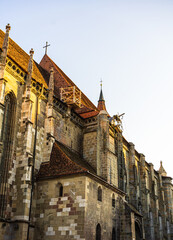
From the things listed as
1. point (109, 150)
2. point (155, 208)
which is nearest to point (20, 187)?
point (109, 150)

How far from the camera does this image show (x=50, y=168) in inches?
804

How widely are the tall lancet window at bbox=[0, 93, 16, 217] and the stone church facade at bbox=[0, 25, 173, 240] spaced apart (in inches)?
2.1

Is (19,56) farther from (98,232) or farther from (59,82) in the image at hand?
(98,232)

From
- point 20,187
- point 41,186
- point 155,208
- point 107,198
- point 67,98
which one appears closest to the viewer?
point 20,187

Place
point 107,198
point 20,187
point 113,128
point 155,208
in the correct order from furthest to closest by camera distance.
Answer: point 155,208, point 113,128, point 107,198, point 20,187

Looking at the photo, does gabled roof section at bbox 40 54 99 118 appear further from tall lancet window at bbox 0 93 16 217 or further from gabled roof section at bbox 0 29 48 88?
tall lancet window at bbox 0 93 16 217

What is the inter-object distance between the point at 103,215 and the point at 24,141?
7064 millimetres

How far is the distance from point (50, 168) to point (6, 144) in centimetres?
333

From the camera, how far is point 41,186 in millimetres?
20000

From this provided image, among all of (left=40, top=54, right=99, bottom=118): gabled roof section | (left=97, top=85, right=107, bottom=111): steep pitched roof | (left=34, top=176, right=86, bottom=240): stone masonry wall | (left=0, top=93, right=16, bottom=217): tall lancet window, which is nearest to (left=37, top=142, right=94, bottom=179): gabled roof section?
(left=34, top=176, right=86, bottom=240): stone masonry wall

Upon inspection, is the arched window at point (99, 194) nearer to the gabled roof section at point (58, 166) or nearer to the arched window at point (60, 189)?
the gabled roof section at point (58, 166)

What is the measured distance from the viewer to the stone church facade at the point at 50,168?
18.1 m

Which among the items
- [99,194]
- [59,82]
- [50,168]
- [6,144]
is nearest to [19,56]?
[59,82]

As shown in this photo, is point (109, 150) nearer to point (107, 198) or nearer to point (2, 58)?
point (107, 198)
